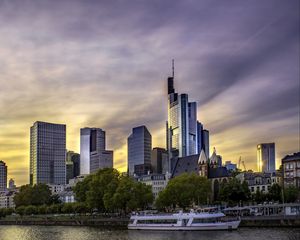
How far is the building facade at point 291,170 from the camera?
188m

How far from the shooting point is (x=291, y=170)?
7520 inches

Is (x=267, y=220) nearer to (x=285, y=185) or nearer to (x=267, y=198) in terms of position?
(x=267, y=198)

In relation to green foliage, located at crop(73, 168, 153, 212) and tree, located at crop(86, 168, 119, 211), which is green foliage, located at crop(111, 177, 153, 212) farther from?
tree, located at crop(86, 168, 119, 211)

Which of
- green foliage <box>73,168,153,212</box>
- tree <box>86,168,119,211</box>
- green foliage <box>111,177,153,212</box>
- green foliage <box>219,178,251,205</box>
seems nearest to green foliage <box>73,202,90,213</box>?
green foliage <box>73,168,153,212</box>

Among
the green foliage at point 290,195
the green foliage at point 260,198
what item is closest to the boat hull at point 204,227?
the green foliage at point 290,195

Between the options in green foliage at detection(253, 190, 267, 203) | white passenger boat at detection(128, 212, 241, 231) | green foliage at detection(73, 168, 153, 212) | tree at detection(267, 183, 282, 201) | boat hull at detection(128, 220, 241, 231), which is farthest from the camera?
green foliage at detection(253, 190, 267, 203)

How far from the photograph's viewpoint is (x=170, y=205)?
168 m

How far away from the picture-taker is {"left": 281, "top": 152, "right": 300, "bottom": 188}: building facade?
616 ft

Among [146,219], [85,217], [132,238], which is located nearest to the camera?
[132,238]

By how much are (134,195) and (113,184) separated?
11475 millimetres

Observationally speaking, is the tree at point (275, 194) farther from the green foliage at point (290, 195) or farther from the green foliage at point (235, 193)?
the green foliage at point (235, 193)

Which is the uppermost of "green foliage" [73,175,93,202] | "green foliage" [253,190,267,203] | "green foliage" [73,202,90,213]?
"green foliage" [73,175,93,202]

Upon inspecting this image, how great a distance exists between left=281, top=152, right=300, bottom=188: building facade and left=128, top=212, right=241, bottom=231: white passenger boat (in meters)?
67.6

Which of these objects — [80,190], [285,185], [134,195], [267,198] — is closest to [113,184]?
[134,195]
